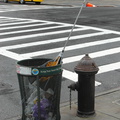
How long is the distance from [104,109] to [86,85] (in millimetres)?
720

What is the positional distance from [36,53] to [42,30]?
5008 mm

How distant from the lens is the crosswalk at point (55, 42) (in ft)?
34.7

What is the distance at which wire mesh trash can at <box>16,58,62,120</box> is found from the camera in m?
4.83

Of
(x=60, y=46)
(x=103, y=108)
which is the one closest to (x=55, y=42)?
(x=60, y=46)

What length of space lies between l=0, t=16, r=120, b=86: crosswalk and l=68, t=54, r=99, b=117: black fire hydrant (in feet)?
7.41

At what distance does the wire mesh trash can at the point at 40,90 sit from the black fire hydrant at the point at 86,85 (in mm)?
663

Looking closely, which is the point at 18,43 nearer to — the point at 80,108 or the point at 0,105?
the point at 0,105

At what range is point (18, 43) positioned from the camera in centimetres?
1283

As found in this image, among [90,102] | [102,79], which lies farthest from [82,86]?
[102,79]

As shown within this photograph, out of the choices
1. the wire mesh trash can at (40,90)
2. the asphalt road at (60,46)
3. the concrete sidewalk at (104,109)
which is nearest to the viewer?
the wire mesh trash can at (40,90)

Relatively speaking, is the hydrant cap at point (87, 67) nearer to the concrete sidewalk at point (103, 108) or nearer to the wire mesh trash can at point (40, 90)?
the wire mesh trash can at point (40, 90)

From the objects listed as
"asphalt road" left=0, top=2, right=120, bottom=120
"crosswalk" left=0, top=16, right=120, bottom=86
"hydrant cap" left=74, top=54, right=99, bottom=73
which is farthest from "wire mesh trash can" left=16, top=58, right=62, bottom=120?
"crosswalk" left=0, top=16, right=120, bottom=86

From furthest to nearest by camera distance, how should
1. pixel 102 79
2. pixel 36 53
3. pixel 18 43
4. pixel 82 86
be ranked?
pixel 18 43 → pixel 36 53 → pixel 102 79 → pixel 82 86

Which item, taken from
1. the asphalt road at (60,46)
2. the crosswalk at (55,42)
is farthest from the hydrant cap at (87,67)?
the crosswalk at (55,42)
